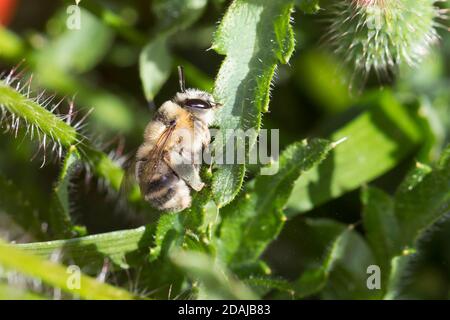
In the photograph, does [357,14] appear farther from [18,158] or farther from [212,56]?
[18,158]

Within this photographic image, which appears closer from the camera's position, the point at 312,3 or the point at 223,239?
the point at 312,3

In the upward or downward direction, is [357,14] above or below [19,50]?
below

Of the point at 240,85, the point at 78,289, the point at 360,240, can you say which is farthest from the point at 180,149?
the point at 360,240

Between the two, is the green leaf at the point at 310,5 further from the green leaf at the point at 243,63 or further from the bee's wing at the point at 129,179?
the bee's wing at the point at 129,179

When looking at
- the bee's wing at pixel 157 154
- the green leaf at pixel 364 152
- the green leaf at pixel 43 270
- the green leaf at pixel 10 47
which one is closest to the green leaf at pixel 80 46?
the green leaf at pixel 10 47

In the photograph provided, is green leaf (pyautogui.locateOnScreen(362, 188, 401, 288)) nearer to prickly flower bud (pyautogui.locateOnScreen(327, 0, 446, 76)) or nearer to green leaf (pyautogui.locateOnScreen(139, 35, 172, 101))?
prickly flower bud (pyautogui.locateOnScreen(327, 0, 446, 76))

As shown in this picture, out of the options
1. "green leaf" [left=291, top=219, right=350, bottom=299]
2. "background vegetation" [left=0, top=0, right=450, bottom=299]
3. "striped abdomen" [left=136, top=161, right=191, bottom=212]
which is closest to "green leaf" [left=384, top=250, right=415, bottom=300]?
"background vegetation" [left=0, top=0, right=450, bottom=299]
